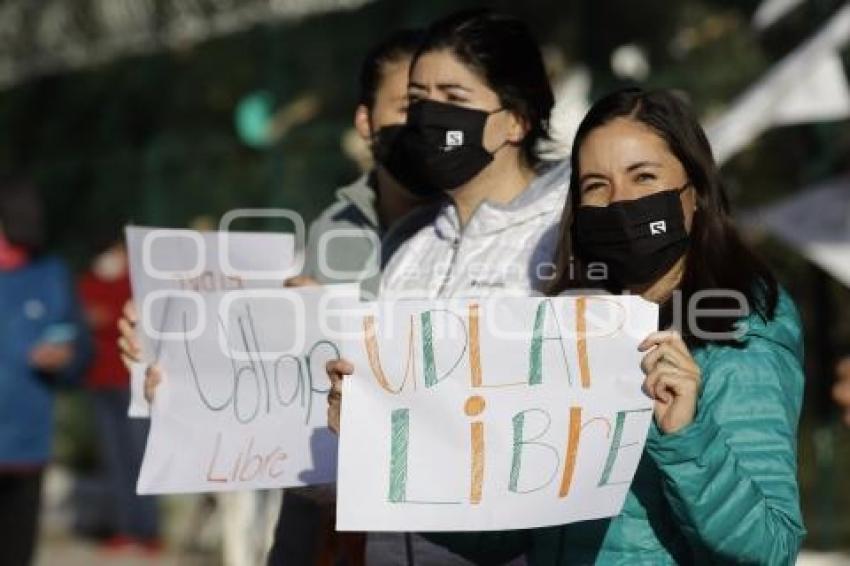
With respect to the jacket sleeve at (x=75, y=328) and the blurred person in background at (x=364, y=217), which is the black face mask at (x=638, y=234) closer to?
the blurred person in background at (x=364, y=217)

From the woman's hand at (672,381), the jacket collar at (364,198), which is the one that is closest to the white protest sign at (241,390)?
the jacket collar at (364,198)

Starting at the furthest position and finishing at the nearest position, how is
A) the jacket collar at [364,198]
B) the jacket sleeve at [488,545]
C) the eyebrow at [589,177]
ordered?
the jacket collar at [364,198]
the jacket sleeve at [488,545]
the eyebrow at [589,177]

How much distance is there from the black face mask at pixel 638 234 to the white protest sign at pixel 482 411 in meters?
0.12

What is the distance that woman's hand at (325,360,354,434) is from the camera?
330 centimetres

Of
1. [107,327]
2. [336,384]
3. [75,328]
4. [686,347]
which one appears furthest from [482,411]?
[107,327]

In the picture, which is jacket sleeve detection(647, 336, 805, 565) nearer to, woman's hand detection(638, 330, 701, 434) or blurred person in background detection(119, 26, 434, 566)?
woman's hand detection(638, 330, 701, 434)

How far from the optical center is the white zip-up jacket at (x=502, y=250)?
3781 mm

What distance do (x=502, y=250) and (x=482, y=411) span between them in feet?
1.95

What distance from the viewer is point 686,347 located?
3100mm

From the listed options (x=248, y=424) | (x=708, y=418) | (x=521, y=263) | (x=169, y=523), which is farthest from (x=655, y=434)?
(x=169, y=523)

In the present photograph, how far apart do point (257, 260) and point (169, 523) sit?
7465mm

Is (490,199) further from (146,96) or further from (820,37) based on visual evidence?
(146,96)

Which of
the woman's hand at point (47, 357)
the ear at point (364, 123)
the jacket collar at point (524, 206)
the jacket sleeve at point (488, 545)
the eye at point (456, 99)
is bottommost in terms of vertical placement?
the woman's hand at point (47, 357)

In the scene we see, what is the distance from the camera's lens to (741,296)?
323 centimetres
